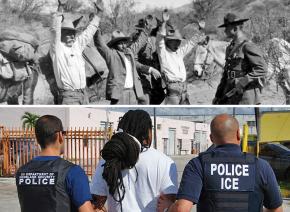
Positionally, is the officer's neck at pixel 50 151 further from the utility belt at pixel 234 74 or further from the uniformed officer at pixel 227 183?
the utility belt at pixel 234 74

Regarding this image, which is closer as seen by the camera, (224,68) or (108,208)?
(108,208)

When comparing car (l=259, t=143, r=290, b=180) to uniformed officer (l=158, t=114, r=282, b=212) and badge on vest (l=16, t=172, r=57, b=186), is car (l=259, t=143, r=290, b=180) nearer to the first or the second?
uniformed officer (l=158, t=114, r=282, b=212)

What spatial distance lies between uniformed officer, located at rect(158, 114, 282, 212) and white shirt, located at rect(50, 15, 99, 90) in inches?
318

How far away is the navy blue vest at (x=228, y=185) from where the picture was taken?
10.6 ft

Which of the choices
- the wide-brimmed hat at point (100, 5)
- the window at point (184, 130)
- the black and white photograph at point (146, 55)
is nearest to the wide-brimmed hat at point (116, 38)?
the black and white photograph at point (146, 55)

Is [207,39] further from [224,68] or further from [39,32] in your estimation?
[39,32]

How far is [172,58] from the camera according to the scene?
37.8 feet

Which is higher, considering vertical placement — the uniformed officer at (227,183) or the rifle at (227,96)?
the rifle at (227,96)

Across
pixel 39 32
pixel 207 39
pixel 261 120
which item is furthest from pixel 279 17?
pixel 39 32

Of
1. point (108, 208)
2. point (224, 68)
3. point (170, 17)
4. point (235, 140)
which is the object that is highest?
point (170, 17)

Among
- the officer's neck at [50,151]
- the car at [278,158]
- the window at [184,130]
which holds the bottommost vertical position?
the window at [184,130]

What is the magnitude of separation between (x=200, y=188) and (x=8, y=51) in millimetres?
8775

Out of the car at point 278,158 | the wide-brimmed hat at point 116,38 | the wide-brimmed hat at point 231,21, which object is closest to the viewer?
the wide-brimmed hat at point 116,38

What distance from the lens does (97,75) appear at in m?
11.4
